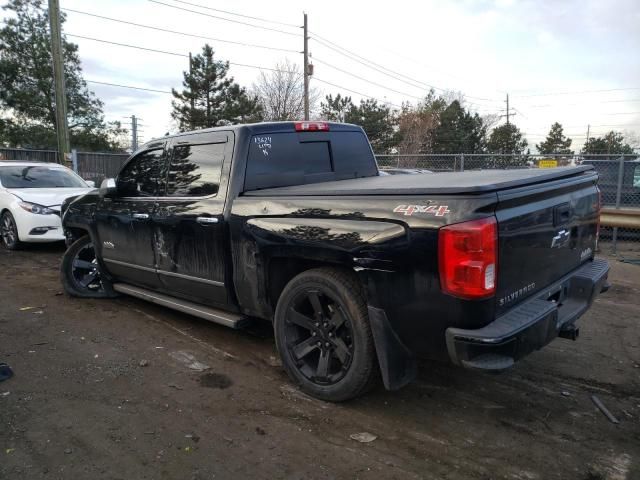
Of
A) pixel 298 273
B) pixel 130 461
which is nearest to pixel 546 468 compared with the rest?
pixel 298 273

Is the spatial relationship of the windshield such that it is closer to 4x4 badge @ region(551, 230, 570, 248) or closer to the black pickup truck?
the black pickup truck

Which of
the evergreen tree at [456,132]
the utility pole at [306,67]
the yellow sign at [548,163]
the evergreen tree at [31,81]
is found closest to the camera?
the yellow sign at [548,163]

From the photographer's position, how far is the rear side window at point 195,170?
4008mm

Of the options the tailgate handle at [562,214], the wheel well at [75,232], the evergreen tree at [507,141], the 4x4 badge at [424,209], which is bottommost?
the wheel well at [75,232]

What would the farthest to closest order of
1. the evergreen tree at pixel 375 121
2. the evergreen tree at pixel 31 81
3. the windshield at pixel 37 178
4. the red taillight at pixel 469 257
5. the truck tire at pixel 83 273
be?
1. the evergreen tree at pixel 375 121
2. the evergreen tree at pixel 31 81
3. the windshield at pixel 37 178
4. the truck tire at pixel 83 273
5. the red taillight at pixel 469 257

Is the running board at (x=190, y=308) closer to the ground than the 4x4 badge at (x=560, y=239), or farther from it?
closer to the ground

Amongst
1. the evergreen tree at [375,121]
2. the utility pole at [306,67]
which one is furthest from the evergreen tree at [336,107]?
the utility pole at [306,67]

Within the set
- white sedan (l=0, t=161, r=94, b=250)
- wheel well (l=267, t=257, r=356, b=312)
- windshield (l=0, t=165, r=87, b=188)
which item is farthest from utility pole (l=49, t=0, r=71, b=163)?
wheel well (l=267, t=257, r=356, b=312)

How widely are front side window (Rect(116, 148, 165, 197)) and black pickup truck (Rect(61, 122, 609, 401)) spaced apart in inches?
0.7

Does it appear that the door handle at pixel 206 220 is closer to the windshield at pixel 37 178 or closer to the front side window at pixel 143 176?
the front side window at pixel 143 176

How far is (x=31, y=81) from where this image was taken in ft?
123

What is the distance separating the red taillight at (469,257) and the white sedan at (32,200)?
26.0 feet

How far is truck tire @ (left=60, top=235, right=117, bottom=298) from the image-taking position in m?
5.79

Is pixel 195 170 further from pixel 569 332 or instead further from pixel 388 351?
pixel 569 332
